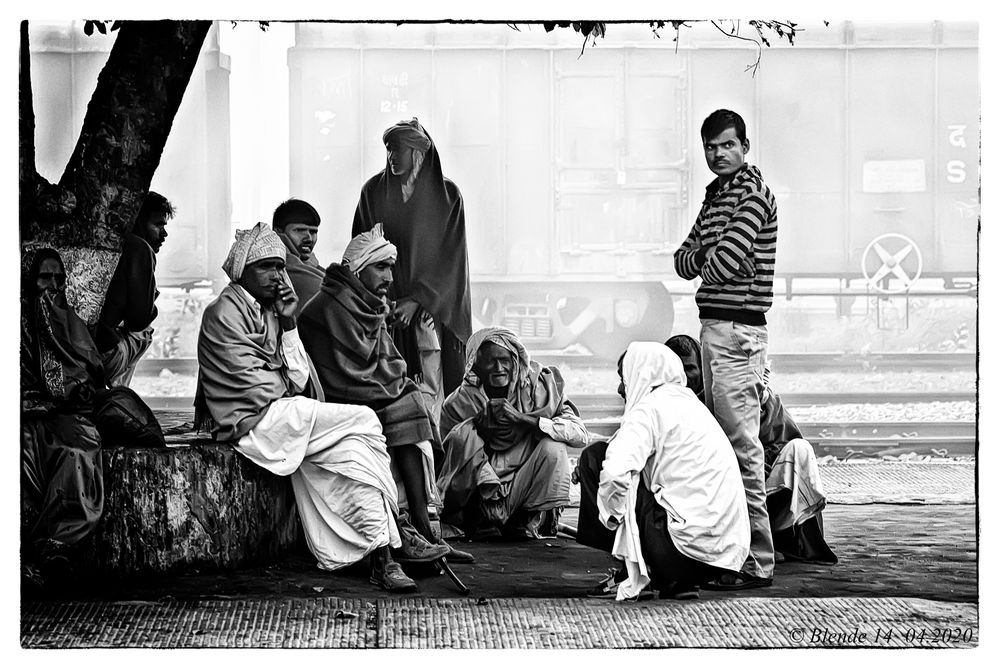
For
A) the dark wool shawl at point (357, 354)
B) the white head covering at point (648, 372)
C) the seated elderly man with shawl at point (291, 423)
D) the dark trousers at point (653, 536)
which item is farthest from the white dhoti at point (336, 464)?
the white head covering at point (648, 372)

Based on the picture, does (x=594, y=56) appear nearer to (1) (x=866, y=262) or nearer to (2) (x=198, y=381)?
(1) (x=866, y=262)

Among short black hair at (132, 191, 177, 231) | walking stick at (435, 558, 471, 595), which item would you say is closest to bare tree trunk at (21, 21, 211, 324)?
short black hair at (132, 191, 177, 231)

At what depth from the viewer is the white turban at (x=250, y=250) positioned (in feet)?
25.1

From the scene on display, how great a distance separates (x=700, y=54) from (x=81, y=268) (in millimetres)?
3472

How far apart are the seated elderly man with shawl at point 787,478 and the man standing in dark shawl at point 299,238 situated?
1938 mm

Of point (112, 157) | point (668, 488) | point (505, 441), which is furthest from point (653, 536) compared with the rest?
point (112, 157)

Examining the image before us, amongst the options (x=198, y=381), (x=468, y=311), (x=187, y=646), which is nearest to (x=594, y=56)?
(x=468, y=311)

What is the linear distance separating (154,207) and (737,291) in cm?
314

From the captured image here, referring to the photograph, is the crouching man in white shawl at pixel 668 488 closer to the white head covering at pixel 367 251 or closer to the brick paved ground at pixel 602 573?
the brick paved ground at pixel 602 573

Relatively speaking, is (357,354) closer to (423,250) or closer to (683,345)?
(423,250)

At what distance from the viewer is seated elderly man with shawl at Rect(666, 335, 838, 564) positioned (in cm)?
778

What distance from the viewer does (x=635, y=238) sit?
25.8 feet

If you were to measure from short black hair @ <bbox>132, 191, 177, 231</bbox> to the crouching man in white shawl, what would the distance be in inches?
101

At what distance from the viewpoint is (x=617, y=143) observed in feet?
25.8
